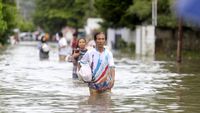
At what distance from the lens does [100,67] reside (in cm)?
1348

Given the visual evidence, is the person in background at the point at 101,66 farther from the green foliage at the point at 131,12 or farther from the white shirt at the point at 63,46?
the green foliage at the point at 131,12

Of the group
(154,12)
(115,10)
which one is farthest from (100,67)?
(115,10)

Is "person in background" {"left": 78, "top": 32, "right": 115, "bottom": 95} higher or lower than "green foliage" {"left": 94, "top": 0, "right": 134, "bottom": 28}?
lower

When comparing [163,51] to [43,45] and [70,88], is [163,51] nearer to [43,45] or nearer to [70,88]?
[43,45]

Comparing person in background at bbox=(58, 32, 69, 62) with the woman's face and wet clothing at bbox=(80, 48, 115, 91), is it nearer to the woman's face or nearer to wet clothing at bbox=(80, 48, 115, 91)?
wet clothing at bbox=(80, 48, 115, 91)

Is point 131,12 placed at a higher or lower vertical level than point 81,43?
higher

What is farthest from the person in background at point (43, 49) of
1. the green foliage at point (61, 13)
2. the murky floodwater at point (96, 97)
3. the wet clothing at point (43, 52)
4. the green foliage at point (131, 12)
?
the green foliage at point (61, 13)

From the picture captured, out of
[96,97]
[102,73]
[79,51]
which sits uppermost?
[79,51]

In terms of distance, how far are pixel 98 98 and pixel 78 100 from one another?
0.44 metres

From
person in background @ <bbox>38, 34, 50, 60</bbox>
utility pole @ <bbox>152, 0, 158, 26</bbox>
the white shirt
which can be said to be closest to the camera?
the white shirt

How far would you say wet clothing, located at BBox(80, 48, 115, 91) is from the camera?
13.4 meters

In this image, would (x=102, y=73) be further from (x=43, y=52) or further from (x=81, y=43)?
(x=43, y=52)

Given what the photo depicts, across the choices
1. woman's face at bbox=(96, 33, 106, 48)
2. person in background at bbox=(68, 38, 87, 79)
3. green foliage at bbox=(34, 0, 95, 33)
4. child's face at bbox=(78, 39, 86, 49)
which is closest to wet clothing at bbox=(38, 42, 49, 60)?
person in background at bbox=(68, 38, 87, 79)

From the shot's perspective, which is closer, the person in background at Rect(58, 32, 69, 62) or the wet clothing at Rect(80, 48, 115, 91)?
the wet clothing at Rect(80, 48, 115, 91)
